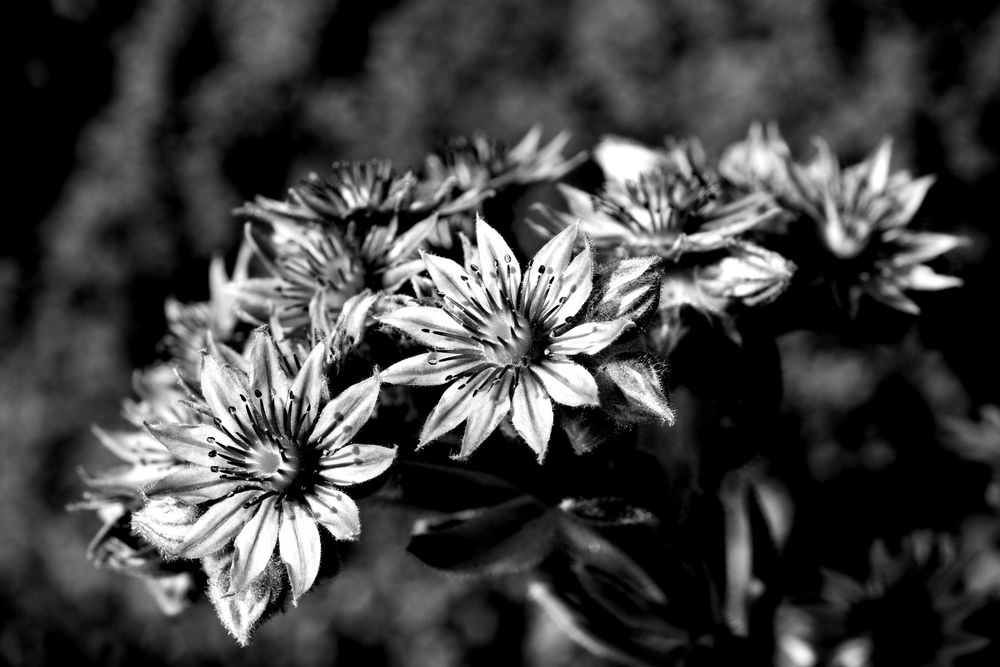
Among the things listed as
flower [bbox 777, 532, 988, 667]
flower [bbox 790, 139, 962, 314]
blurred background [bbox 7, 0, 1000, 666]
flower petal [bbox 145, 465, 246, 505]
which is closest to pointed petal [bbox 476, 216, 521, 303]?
flower petal [bbox 145, 465, 246, 505]

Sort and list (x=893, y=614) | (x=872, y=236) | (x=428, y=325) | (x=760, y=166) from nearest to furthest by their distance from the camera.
→ (x=428, y=325) → (x=872, y=236) → (x=760, y=166) → (x=893, y=614)

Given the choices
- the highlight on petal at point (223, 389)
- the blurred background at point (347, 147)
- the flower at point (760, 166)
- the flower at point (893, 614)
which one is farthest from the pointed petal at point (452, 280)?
the blurred background at point (347, 147)

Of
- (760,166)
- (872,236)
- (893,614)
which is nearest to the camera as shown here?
(872,236)

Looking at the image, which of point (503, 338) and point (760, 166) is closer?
point (503, 338)

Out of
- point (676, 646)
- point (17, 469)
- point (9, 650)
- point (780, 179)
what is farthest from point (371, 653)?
point (780, 179)

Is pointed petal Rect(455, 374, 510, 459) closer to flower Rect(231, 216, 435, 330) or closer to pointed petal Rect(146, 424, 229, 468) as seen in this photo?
flower Rect(231, 216, 435, 330)

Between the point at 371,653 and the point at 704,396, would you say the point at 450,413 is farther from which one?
the point at 371,653

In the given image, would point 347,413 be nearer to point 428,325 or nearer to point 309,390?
point 309,390

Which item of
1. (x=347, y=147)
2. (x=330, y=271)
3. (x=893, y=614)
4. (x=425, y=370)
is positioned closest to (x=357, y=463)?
(x=425, y=370)
